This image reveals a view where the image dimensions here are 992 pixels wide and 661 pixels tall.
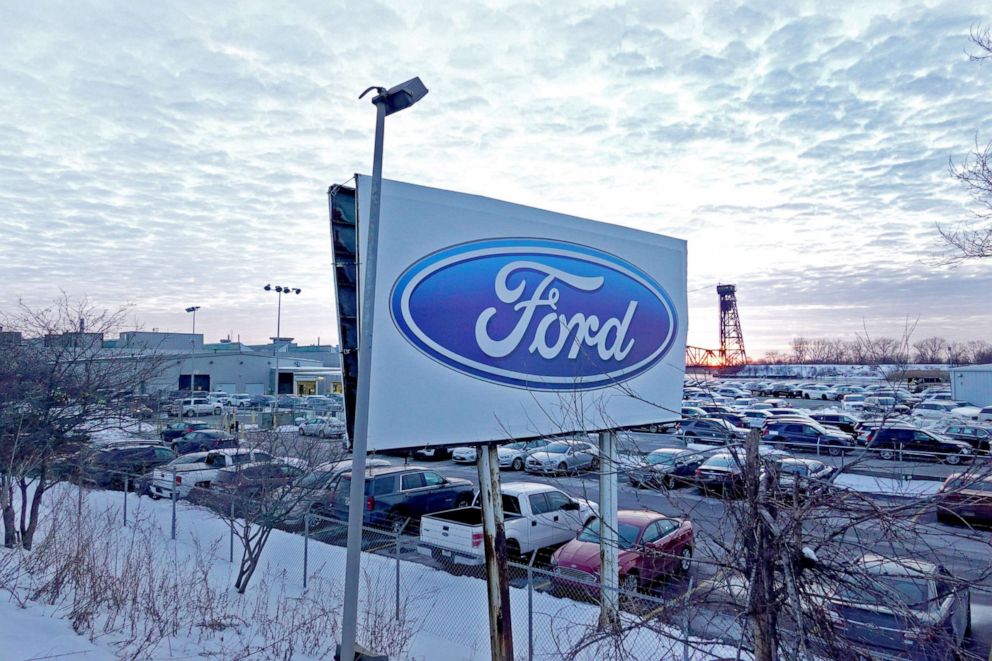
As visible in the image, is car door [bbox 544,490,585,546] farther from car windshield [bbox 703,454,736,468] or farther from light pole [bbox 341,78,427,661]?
light pole [bbox 341,78,427,661]

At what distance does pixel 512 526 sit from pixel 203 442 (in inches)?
689

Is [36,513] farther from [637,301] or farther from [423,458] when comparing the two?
[423,458]

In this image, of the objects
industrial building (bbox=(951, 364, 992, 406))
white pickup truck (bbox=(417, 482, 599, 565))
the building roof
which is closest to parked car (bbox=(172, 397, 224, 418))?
white pickup truck (bbox=(417, 482, 599, 565))

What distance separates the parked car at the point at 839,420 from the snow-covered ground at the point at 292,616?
81.4 feet

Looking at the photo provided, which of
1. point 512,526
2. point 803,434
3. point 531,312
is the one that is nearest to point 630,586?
point 531,312

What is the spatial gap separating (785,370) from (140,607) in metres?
88.4

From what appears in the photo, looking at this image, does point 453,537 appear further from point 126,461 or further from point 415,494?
point 126,461

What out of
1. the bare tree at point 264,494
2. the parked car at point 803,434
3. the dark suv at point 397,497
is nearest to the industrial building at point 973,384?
the parked car at point 803,434

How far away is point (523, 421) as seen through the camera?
734cm

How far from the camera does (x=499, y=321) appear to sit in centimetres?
715

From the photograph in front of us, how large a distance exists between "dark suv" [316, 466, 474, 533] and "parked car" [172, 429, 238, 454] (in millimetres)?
9931

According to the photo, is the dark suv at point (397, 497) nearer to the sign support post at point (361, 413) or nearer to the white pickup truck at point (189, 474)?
the white pickup truck at point (189, 474)

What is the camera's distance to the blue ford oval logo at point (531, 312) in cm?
670

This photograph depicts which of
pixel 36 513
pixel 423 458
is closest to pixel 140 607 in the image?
pixel 36 513
